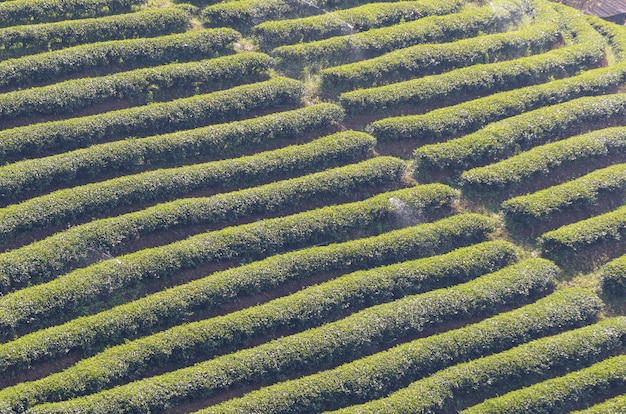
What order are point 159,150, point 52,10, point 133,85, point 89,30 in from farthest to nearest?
1. point 52,10
2. point 89,30
3. point 133,85
4. point 159,150

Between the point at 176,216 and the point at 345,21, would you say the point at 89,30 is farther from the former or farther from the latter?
the point at 345,21

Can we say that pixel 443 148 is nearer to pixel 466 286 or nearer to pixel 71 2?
pixel 466 286

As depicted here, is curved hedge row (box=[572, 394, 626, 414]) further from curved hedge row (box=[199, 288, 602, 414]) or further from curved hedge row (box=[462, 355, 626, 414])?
curved hedge row (box=[199, 288, 602, 414])

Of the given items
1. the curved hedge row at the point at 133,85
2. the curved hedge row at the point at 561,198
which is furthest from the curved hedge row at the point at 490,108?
the curved hedge row at the point at 133,85

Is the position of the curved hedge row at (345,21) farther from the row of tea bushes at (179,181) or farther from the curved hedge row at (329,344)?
the curved hedge row at (329,344)

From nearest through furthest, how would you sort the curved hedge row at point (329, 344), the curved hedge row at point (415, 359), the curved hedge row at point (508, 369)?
the curved hedge row at point (329, 344)
the curved hedge row at point (415, 359)
the curved hedge row at point (508, 369)

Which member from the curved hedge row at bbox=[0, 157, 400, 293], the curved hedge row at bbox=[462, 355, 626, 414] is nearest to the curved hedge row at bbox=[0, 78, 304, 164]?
the curved hedge row at bbox=[0, 157, 400, 293]

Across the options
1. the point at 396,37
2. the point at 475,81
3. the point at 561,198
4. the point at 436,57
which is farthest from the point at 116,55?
the point at 561,198
